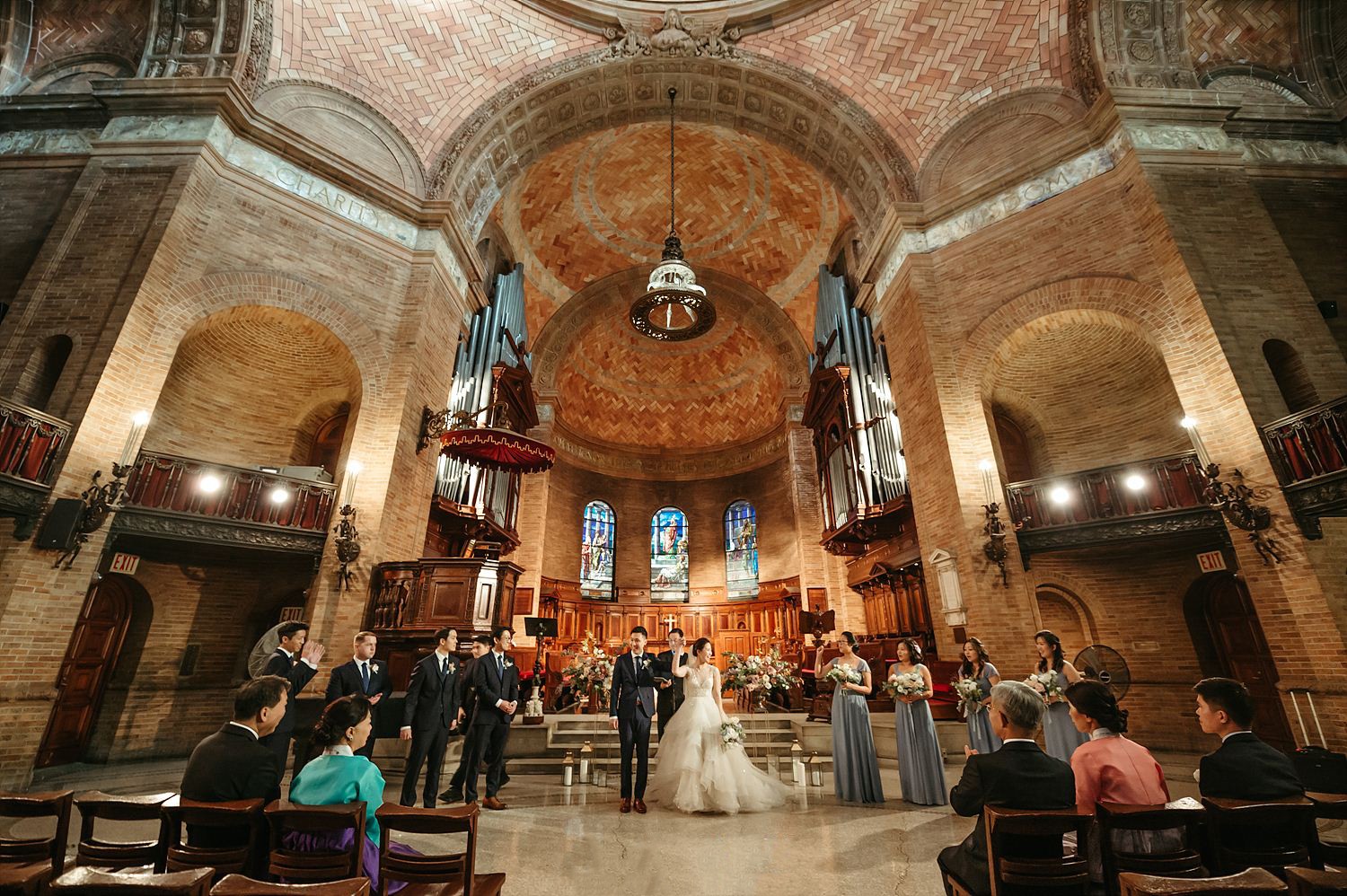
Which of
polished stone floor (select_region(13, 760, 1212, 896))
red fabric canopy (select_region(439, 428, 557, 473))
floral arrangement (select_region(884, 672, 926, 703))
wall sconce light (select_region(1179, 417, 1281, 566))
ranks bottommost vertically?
polished stone floor (select_region(13, 760, 1212, 896))

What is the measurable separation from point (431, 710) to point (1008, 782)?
5.04 meters

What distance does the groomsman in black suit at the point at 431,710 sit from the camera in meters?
5.52

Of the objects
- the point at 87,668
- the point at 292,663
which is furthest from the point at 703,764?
the point at 87,668

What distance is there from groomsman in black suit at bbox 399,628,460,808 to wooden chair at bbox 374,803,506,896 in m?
3.17

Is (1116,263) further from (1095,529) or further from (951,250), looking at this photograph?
(1095,529)

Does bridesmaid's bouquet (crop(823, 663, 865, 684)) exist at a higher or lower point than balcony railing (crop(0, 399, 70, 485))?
lower

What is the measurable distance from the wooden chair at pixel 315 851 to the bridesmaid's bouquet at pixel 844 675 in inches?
190

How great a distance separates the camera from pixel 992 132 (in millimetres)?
11172

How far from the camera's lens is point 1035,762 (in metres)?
2.67

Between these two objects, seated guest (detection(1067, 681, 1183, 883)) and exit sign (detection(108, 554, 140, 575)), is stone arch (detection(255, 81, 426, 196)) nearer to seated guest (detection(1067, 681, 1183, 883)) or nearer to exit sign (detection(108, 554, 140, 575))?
exit sign (detection(108, 554, 140, 575))

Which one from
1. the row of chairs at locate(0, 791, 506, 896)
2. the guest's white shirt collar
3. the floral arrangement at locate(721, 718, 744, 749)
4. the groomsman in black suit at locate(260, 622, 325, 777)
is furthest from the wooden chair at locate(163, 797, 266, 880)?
the floral arrangement at locate(721, 718, 744, 749)

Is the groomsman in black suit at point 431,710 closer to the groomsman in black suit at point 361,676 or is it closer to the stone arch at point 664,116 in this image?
the groomsman in black suit at point 361,676

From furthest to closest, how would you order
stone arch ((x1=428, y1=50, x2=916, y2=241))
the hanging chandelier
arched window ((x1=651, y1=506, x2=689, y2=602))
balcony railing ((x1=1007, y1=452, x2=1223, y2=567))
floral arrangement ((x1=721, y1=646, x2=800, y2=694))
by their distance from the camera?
arched window ((x1=651, y1=506, x2=689, y2=602)) < stone arch ((x1=428, y1=50, x2=916, y2=241)) < the hanging chandelier < floral arrangement ((x1=721, y1=646, x2=800, y2=694)) < balcony railing ((x1=1007, y1=452, x2=1223, y2=567))

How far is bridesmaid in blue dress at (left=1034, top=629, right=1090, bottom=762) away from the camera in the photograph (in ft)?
18.4
